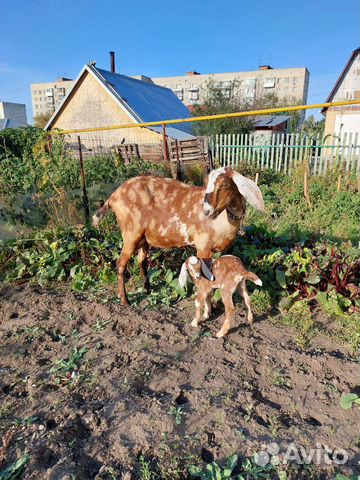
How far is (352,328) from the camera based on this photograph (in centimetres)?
334

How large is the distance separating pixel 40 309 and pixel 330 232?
17.8 ft

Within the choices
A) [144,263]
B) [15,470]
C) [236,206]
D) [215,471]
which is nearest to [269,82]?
[144,263]

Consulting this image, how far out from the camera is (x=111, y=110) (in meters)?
20.0

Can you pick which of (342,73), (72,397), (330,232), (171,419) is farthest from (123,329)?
(342,73)

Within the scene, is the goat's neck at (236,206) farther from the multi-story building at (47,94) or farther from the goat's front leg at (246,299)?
the multi-story building at (47,94)

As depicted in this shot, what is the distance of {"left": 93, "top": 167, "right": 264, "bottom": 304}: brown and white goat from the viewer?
345 centimetres

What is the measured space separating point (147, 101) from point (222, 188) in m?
20.3

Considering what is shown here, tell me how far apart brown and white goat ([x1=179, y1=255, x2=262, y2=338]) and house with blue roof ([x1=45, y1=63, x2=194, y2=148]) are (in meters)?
15.2

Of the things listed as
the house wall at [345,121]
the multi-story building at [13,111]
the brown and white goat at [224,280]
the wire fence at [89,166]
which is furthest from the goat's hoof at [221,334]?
the multi-story building at [13,111]

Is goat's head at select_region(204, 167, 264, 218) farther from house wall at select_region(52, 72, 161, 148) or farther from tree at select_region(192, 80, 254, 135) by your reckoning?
tree at select_region(192, 80, 254, 135)

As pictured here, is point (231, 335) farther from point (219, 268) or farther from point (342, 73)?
point (342, 73)

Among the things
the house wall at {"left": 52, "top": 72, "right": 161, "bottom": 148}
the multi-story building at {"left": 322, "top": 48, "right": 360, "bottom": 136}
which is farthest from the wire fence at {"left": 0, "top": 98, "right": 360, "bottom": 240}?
the multi-story building at {"left": 322, "top": 48, "right": 360, "bottom": 136}

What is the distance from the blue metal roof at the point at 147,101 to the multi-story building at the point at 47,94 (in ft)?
167

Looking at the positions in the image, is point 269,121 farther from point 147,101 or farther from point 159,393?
point 159,393
